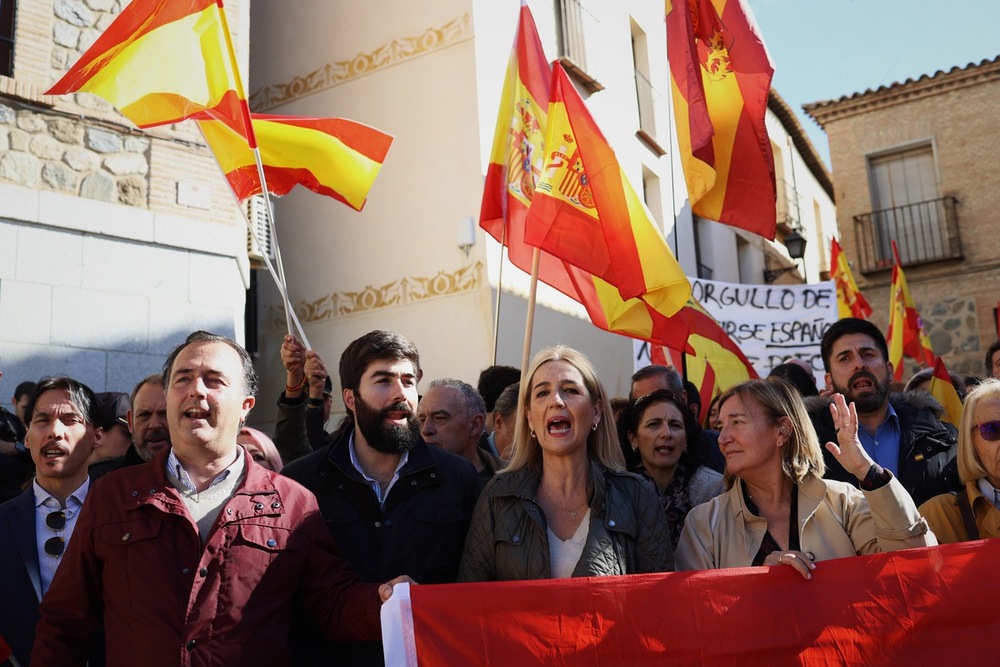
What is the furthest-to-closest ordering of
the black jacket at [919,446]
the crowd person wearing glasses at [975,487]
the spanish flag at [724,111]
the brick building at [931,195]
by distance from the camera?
the brick building at [931,195], the spanish flag at [724,111], the black jacket at [919,446], the crowd person wearing glasses at [975,487]

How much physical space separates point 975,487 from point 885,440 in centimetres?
112

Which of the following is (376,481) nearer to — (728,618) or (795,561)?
(728,618)

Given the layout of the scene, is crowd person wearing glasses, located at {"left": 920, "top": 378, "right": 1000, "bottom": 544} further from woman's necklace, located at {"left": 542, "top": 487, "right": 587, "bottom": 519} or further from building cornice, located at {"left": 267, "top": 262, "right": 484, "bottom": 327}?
building cornice, located at {"left": 267, "top": 262, "right": 484, "bottom": 327}

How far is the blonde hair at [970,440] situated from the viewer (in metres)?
3.58

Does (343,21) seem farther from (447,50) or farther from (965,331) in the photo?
(965,331)

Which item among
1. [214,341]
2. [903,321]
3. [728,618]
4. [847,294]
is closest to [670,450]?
[728,618]

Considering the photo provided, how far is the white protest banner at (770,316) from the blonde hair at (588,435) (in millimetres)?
6179

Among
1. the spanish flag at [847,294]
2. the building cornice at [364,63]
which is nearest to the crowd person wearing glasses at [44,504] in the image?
the building cornice at [364,63]

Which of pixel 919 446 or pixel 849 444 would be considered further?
pixel 919 446

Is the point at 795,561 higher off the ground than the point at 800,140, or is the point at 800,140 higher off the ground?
the point at 800,140

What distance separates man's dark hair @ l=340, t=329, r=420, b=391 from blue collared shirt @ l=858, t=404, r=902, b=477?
2.21 metres

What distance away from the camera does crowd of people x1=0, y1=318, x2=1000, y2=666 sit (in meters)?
2.92

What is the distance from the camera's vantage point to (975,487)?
11.7ft

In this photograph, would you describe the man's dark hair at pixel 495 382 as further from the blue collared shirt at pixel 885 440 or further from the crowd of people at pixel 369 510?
the blue collared shirt at pixel 885 440
